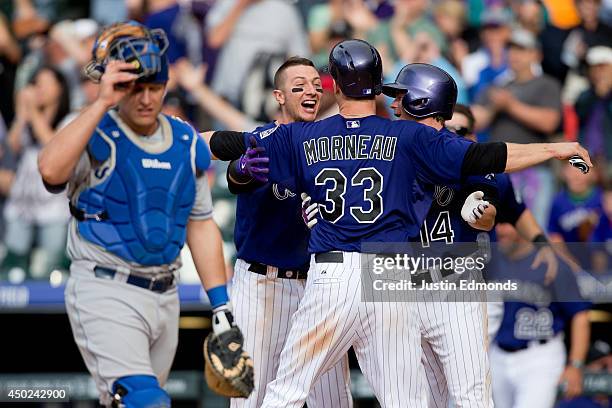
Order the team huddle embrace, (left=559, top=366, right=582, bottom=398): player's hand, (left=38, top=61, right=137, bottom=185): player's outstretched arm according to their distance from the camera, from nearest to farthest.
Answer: (left=38, top=61, right=137, bottom=185): player's outstretched arm, the team huddle embrace, (left=559, top=366, right=582, bottom=398): player's hand

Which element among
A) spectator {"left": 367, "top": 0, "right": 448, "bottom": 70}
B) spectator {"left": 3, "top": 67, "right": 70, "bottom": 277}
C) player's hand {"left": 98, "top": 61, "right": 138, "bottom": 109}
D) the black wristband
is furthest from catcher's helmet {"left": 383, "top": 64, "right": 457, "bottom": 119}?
spectator {"left": 3, "top": 67, "right": 70, "bottom": 277}

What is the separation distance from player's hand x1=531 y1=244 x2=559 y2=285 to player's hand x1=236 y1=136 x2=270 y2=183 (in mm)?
2542

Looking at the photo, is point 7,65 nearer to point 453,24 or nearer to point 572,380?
point 453,24

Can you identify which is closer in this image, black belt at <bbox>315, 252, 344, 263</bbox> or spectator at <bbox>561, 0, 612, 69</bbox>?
black belt at <bbox>315, 252, 344, 263</bbox>

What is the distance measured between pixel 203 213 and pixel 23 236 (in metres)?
4.48

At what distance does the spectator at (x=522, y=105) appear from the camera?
943cm

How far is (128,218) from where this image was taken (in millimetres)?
4742

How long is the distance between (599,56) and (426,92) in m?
4.25

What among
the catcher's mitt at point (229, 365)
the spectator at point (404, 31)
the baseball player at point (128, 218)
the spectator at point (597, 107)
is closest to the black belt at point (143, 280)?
the baseball player at point (128, 218)

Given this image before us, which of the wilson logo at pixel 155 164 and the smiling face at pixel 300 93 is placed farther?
the smiling face at pixel 300 93

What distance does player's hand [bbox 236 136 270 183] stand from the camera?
17.5 feet

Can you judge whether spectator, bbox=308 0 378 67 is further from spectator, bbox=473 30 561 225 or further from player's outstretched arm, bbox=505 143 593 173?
player's outstretched arm, bbox=505 143 593 173

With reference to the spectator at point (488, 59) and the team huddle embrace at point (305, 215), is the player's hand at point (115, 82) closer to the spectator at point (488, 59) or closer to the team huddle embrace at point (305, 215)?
the team huddle embrace at point (305, 215)

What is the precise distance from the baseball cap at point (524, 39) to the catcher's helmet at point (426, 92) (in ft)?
12.3
